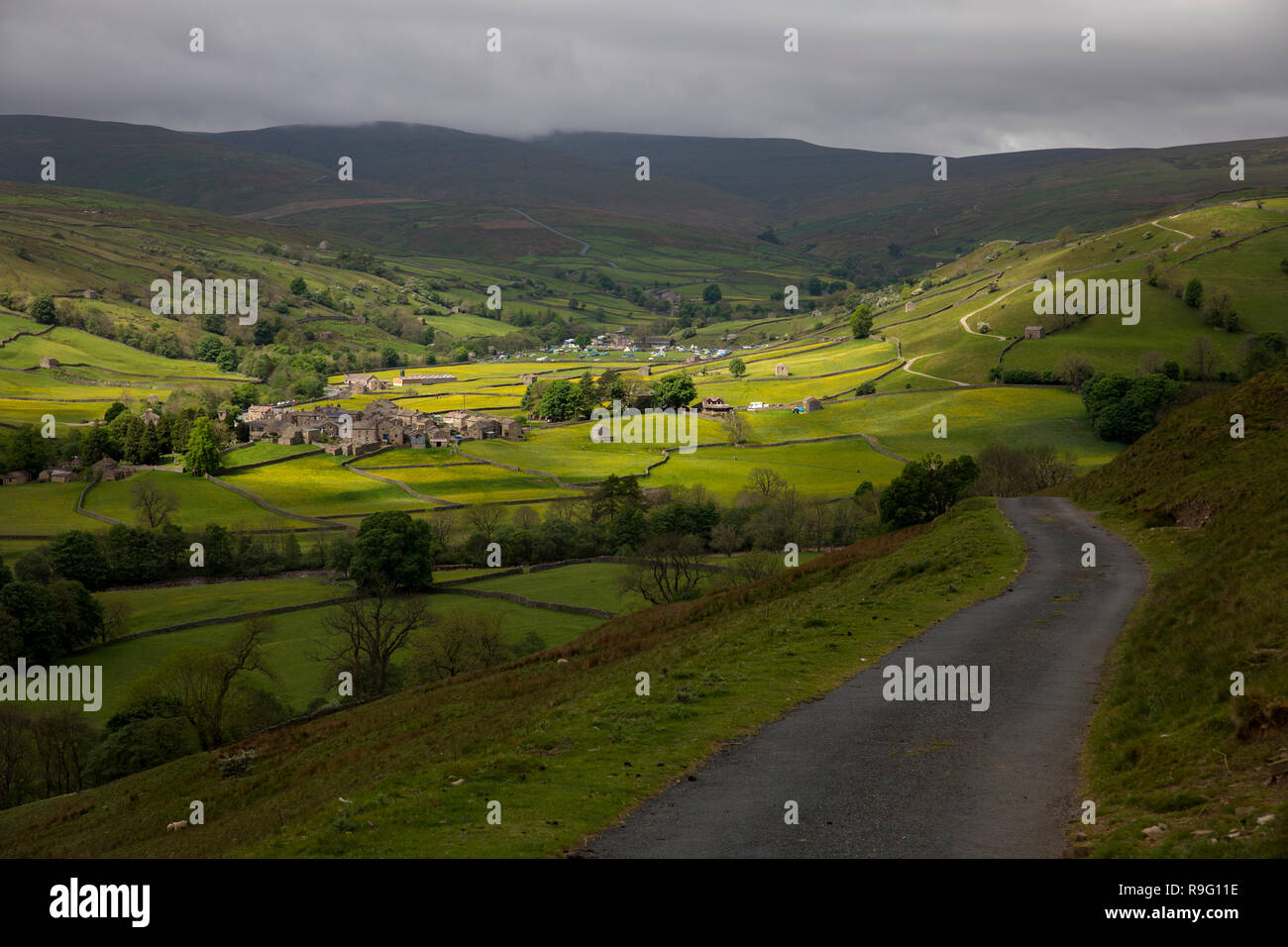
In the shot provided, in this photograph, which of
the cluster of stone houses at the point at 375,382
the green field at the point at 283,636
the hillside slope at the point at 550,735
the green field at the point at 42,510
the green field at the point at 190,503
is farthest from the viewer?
the cluster of stone houses at the point at 375,382

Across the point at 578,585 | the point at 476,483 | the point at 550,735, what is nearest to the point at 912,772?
the point at 550,735

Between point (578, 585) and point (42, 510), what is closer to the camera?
point (578, 585)

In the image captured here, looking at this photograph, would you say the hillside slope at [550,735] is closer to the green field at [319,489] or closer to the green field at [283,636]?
the green field at [283,636]

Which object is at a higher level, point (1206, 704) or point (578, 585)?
point (1206, 704)

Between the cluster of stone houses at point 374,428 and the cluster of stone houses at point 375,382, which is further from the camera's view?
the cluster of stone houses at point 375,382

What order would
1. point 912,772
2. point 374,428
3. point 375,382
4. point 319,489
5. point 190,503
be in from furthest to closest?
1. point 375,382
2. point 374,428
3. point 319,489
4. point 190,503
5. point 912,772

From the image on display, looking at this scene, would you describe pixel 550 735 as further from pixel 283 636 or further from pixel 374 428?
pixel 374 428

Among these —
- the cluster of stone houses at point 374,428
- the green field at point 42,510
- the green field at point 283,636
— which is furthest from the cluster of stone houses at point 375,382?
the green field at point 283,636
